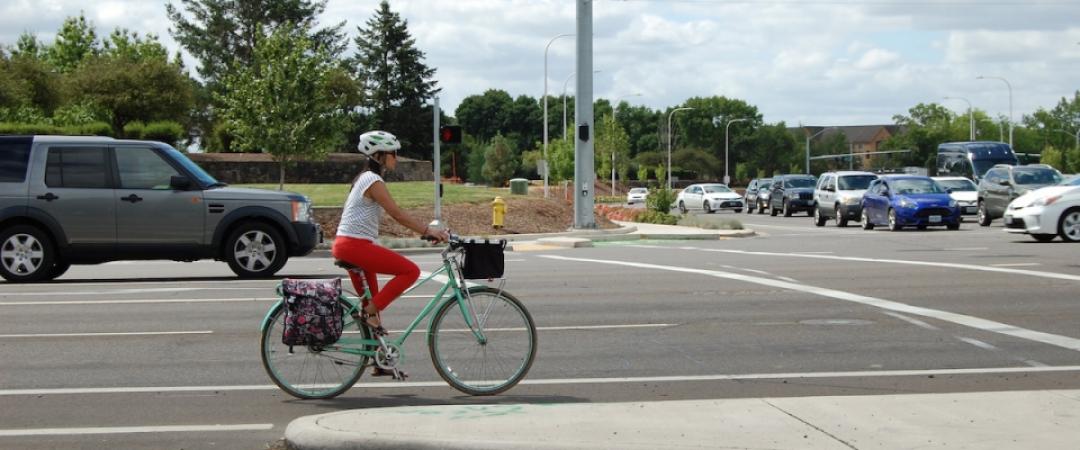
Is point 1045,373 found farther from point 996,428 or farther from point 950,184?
point 950,184

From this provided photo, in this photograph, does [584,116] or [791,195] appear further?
[791,195]

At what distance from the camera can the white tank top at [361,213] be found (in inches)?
332

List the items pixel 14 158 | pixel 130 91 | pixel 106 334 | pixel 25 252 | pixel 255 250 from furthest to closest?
1. pixel 130 91
2. pixel 255 250
3. pixel 14 158
4. pixel 25 252
5. pixel 106 334

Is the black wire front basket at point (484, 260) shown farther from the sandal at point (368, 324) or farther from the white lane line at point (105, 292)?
the white lane line at point (105, 292)

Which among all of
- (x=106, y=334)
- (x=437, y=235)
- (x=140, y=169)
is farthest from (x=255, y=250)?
(x=437, y=235)

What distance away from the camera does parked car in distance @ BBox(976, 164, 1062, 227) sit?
3600 centimetres

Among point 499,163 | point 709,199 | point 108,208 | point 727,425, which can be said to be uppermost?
point 499,163

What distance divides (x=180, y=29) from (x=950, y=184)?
181 feet

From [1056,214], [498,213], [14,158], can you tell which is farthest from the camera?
→ [498,213]

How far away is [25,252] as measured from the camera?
56.7 ft

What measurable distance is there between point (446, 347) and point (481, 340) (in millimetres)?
238

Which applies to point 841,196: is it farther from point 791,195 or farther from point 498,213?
point 791,195

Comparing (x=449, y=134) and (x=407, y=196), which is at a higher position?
(x=449, y=134)

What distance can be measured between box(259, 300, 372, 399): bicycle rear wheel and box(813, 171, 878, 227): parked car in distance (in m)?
32.2
